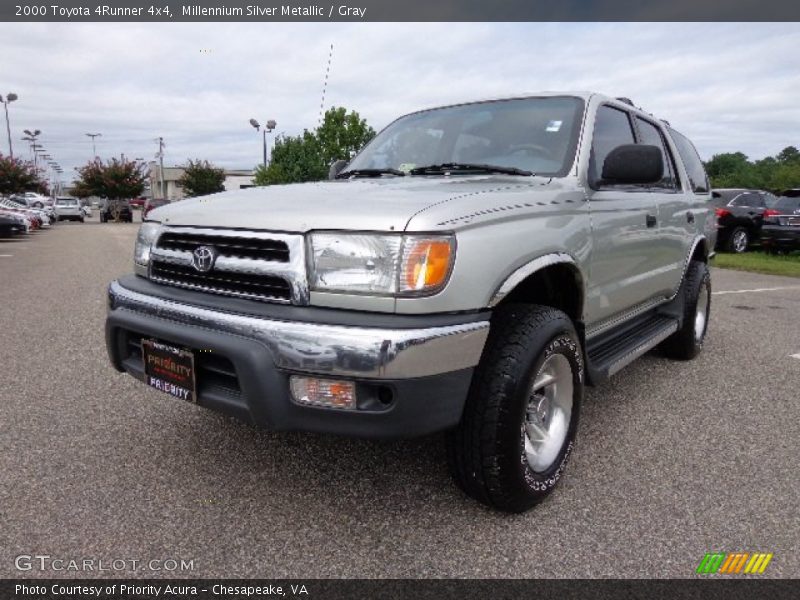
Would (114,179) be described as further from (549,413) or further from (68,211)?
(549,413)

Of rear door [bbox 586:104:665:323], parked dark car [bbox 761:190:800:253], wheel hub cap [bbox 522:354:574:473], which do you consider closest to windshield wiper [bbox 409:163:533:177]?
rear door [bbox 586:104:665:323]

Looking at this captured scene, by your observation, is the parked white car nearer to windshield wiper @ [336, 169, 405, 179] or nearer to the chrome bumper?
windshield wiper @ [336, 169, 405, 179]

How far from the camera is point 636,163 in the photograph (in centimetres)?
274

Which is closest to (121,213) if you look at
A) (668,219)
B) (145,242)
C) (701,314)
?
(701,314)

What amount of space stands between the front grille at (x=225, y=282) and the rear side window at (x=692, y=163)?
3.68m

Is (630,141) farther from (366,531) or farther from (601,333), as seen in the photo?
(366,531)

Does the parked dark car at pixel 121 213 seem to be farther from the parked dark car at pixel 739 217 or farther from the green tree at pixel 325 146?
the parked dark car at pixel 739 217

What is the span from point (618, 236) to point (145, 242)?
234 centimetres

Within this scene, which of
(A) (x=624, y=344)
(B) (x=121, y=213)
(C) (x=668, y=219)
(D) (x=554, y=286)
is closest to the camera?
(D) (x=554, y=286)

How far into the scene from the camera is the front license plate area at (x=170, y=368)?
7.45 ft

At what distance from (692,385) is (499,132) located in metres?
2.27

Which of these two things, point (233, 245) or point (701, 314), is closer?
point (233, 245)

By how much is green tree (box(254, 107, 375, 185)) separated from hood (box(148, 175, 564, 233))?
24.5m

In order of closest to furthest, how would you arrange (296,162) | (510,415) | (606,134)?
(510,415)
(606,134)
(296,162)
